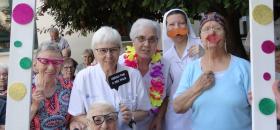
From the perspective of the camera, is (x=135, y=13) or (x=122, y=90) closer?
(x=122, y=90)

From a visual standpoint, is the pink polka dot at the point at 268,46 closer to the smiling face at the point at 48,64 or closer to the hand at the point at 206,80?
the hand at the point at 206,80

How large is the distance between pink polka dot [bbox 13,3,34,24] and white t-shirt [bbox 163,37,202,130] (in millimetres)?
1341

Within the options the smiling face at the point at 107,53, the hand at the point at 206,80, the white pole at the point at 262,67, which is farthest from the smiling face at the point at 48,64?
the white pole at the point at 262,67

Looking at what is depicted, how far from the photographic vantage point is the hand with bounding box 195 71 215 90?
9.11 ft

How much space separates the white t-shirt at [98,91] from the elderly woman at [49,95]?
0.07m

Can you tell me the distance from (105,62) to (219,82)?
70 cm

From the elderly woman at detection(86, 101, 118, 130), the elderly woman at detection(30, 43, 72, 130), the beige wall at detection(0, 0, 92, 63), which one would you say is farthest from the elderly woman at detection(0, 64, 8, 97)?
the beige wall at detection(0, 0, 92, 63)

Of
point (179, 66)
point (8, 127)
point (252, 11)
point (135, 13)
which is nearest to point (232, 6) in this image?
point (135, 13)

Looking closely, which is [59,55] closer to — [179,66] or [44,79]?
[44,79]

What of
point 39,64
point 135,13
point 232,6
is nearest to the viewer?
point 39,64

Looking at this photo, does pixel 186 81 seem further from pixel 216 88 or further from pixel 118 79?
pixel 118 79

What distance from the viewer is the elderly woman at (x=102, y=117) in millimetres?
2791

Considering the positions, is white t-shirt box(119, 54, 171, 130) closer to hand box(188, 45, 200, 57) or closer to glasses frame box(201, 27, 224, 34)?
hand box(188, 45, 200, 57)

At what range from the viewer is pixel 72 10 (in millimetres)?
7793
